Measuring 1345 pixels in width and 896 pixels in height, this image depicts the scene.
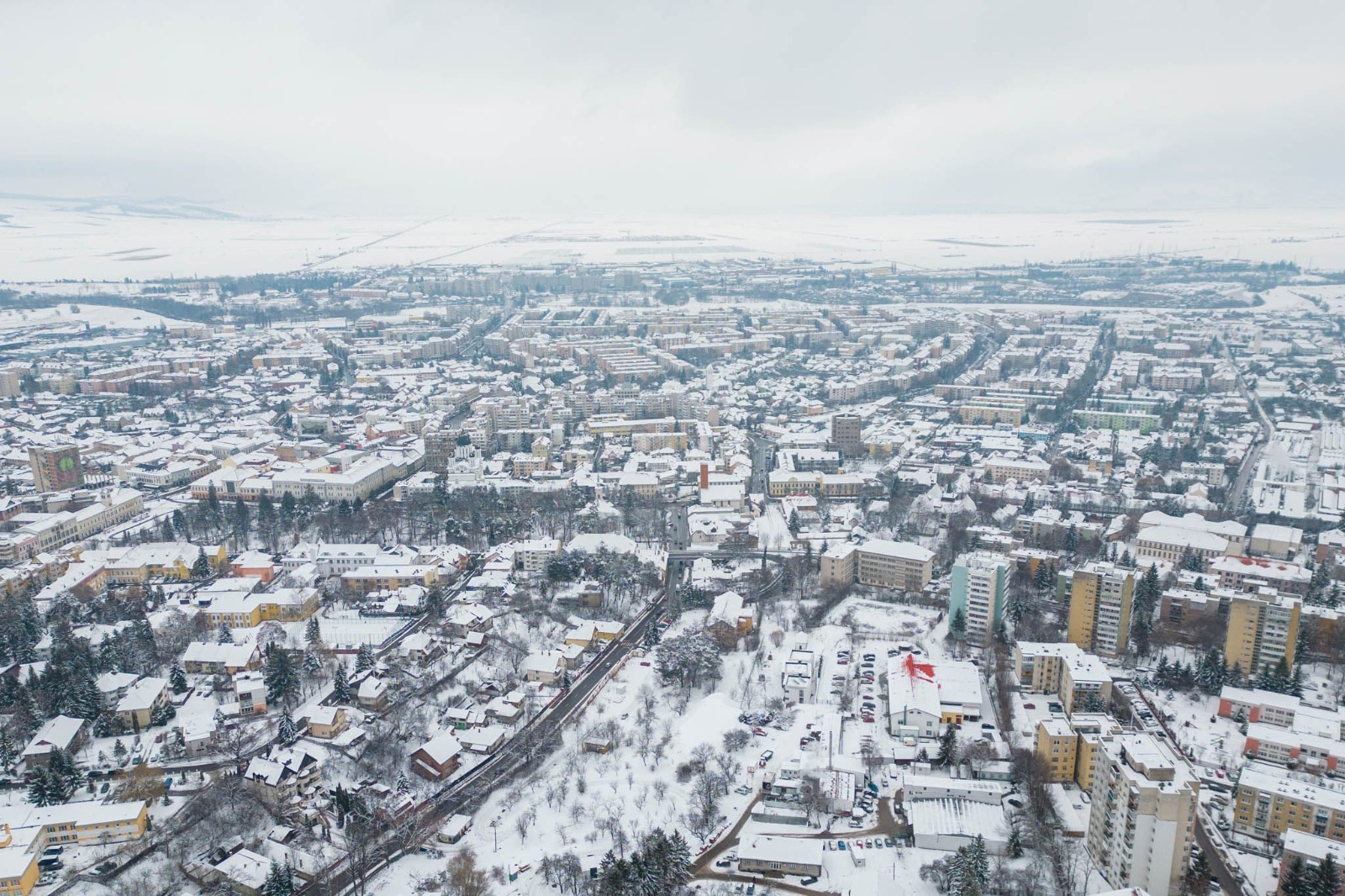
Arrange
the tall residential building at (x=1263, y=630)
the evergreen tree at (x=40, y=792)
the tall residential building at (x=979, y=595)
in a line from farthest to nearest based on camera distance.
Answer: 1. the tall residential building at (x=979, y=595)
2. the tall residential building at (x=1263, y=630)
3. the evergreen tree at (x=40, y=792)

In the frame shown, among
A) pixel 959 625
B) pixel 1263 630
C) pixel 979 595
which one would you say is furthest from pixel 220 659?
pixel 1263 630

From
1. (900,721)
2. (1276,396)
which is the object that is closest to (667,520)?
(900,721)

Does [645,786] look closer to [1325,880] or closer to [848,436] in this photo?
[1325,880]

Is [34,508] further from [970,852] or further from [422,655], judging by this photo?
[970,852]

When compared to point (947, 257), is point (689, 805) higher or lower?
lower

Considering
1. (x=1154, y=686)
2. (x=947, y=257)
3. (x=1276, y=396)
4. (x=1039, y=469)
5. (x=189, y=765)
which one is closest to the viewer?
(x=189, y=765)

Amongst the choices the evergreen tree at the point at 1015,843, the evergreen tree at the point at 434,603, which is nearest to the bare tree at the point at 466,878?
the evergreen tree at the point at 1015,843

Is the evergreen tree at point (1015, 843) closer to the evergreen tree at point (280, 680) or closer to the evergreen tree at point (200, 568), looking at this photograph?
the evergreen tree at point (280, 680)
